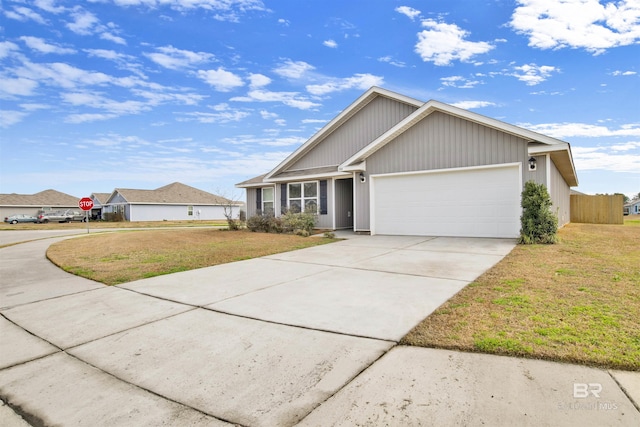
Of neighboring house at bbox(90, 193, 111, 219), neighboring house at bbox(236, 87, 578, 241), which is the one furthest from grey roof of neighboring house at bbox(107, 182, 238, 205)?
neighboring house at bbox(236, 87, 578, 241)

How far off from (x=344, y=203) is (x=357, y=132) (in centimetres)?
361

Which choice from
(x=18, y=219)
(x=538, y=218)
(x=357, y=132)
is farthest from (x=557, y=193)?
(x=18, y=219)

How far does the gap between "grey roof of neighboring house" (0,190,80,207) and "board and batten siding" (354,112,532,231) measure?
2250 inches

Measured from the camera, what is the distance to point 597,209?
23688mm

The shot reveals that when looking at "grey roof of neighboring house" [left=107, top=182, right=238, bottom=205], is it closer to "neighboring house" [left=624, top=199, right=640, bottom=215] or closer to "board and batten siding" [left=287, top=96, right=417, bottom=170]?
"board and batten siding" [left=287, top=96, right=417, bottom=170]

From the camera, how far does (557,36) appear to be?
12.5 meters

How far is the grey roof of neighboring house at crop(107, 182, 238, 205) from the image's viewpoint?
4275 cm

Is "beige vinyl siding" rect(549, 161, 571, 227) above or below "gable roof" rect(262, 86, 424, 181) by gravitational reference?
below

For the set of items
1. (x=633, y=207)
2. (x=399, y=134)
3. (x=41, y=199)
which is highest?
(x=399, y=134)

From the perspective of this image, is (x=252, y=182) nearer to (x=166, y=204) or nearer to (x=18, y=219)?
(x=166, y=204)

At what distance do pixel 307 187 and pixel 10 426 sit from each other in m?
15.6

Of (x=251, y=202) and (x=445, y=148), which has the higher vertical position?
(x=445, y=148)

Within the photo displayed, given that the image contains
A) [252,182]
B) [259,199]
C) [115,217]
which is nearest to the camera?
[252,182]

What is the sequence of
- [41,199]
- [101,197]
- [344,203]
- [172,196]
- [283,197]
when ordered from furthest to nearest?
1. [41,199]
2. [101,197]
3. [172,196]
4. [283,197]
5. [344,203]
